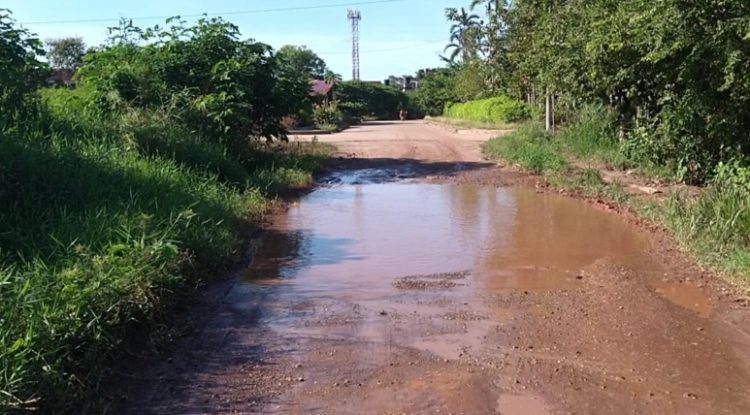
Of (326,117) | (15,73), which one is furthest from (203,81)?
(326,117)

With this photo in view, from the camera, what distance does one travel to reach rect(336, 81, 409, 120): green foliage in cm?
7177

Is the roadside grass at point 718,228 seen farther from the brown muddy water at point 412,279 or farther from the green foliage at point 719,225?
the brown muddy water at point 412,279

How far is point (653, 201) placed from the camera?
12.2 metres

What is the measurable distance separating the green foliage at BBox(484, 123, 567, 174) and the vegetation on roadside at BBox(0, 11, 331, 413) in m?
5.64

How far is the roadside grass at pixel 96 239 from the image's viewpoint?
4.72m

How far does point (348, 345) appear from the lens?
19.6ft

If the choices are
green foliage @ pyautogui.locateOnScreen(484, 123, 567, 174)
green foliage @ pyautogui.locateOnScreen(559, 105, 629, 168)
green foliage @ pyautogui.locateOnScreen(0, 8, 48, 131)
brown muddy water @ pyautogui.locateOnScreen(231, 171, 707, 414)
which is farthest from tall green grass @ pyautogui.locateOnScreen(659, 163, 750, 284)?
green foliage @ pyautogui.locateOnScreen(0, 8, 48, 131)

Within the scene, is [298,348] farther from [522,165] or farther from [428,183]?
[522,165]

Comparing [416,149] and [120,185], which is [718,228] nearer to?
[120,185]

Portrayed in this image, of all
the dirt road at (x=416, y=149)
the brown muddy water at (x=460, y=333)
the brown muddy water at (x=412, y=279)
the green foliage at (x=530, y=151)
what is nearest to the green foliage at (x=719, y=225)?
the brown muddy water at (x=460, y=333)

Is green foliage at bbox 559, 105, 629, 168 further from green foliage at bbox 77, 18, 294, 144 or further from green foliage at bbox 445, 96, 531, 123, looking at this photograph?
green foliage at bbox 445, 96, 531, 123

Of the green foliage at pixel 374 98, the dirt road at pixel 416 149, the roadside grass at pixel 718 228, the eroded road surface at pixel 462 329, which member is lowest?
the eroded road surface at pixel 462 329

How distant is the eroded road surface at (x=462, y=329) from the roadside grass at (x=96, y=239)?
427mm

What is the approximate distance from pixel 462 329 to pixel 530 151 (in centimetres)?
1433
